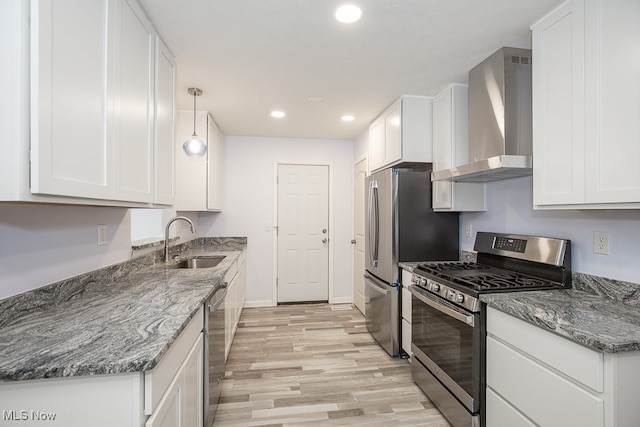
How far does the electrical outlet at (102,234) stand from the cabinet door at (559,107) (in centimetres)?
254

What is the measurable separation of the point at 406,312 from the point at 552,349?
1.43 metres

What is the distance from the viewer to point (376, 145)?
3.39 metres

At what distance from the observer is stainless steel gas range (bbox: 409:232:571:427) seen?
5.45 ft

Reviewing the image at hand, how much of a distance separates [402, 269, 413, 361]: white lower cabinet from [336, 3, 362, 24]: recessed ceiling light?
194 cm

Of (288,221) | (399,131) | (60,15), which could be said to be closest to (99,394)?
(60,15)

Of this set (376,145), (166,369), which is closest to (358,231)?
(376,145)

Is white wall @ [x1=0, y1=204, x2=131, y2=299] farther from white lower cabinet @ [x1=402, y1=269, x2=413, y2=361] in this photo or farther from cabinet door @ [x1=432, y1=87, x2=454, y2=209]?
cabinet door @ [x1=432, y1=87, x2=454, y2=209]

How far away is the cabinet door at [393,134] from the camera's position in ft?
9.30

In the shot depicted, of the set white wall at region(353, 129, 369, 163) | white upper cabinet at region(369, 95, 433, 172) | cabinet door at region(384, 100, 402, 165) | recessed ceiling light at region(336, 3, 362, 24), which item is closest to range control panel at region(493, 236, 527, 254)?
white upper cabinet at region(369, 95, 433, 172)

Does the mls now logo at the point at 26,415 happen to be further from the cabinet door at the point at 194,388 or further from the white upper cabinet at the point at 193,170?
the white upper cabinet at the point at 193,170

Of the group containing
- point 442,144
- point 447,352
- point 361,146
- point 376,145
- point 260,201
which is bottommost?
point 447,352

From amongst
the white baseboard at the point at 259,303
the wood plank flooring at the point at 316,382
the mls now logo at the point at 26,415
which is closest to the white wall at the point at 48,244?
the mls now logo at the point at 26,415

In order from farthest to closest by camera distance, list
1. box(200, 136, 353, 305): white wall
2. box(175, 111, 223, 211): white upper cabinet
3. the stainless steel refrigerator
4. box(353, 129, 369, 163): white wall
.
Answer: box(200, 136, 353, 305): white wall
box(353, 129, 369, 163): white wall
box(175, 111, 223, 211): white upper cabinet
the stainless steel refrigerator

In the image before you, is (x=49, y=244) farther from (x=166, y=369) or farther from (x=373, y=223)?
(x=373, y=223)
